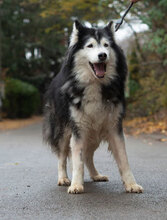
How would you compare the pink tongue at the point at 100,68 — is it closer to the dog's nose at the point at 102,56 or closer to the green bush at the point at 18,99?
the dog's nose at the point at 102,56

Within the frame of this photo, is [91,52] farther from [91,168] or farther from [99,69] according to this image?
[91,168]

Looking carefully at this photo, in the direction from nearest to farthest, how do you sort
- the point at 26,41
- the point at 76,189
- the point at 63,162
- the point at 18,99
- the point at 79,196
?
1. the point at 79,196
2. the point at 76,189
3. the point at 63,162
4. the point at 18,99
5. the point at 26,41

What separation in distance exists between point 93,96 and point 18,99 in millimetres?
20815

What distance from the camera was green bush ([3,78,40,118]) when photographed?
24.5 m

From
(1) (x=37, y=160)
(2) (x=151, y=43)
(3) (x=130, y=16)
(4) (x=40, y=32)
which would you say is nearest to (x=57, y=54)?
(4) (x=40, y=32)

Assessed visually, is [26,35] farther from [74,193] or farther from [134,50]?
[74,193]

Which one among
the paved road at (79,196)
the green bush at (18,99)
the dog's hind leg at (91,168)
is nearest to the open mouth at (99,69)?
the dog's hind leg at (91,168)

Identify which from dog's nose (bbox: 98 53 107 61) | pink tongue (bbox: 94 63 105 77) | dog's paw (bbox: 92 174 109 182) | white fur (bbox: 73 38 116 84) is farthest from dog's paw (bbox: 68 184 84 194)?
dog's nose (bbox: 98 53 107 61)

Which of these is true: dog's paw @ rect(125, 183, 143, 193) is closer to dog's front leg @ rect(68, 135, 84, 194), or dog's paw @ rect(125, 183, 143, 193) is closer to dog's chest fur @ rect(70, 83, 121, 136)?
dog's front leg @ rect(68, 135, 84, 194)

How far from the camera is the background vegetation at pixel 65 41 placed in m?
15.4

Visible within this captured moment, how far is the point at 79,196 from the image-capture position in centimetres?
484

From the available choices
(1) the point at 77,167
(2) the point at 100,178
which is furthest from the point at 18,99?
(1) the point at 77,167

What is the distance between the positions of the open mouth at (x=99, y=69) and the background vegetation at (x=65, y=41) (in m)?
8.33

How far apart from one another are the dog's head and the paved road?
1467 millimetres
